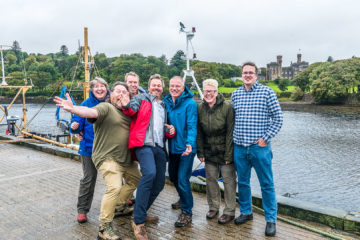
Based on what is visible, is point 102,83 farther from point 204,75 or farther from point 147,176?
point 204,75

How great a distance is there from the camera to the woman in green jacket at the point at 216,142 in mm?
4023

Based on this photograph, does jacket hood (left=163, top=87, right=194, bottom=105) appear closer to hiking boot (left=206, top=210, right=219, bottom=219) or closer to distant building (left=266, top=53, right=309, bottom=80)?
hiking boot (left=206, top=210, right=219, bottom=219)

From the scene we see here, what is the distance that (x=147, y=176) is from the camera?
3.57 meters

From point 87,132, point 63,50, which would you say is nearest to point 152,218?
point 87,132

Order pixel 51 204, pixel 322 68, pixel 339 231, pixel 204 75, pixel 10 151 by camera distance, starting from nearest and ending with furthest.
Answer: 1. pixel 339 231
2. pixel 51 204
3. pixel 10 151
4. pixel 322 68
5. pixel 204 75

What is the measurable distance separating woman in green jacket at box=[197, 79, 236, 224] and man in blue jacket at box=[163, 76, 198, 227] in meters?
0.20

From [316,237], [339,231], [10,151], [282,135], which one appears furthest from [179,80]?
[282,135]

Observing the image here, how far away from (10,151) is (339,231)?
32.8 feet

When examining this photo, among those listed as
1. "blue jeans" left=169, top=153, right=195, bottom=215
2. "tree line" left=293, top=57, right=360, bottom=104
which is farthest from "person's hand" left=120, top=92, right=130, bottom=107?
"tree line" left=293, top=57, right=360, bottom=104

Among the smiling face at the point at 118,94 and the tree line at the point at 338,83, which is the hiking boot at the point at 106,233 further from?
the tree line at the point at 338,83

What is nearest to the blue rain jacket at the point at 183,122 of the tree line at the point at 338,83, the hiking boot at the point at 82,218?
the hiking boot at the point at 82,218

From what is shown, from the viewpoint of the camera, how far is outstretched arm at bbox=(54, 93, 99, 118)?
3.16 meters

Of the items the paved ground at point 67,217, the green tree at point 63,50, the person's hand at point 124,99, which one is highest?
the green tree at point 63,50

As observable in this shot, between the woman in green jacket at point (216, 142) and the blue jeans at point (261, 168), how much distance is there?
0.16 m
